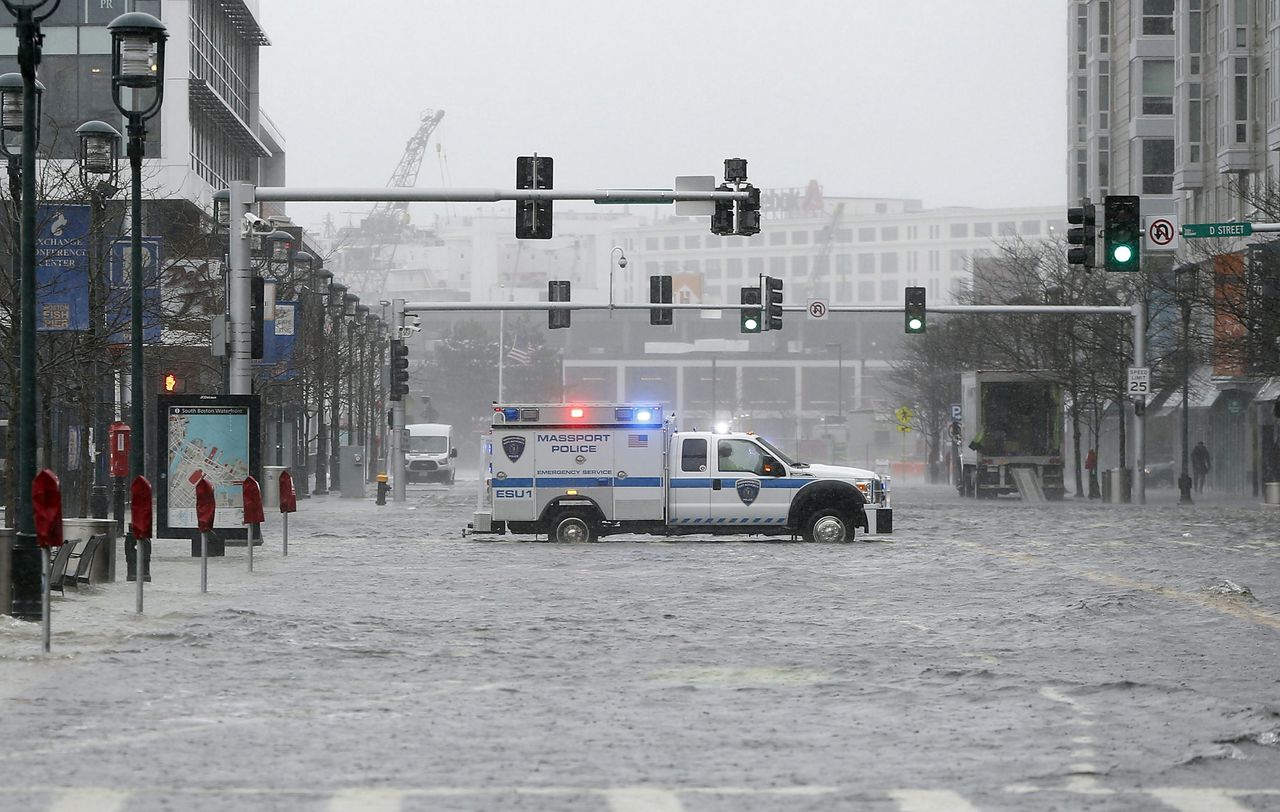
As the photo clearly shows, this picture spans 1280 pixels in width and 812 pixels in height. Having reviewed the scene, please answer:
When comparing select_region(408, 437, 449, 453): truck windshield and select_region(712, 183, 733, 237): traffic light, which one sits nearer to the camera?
select_region(712, 183, 733, 237): traffic light

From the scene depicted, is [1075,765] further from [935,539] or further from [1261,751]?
[935,539]

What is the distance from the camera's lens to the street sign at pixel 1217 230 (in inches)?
1167

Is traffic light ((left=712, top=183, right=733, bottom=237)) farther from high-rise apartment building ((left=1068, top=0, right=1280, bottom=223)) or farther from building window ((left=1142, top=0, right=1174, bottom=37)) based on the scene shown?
building window ((left=1142, top=0, right=1174, bottom=37))

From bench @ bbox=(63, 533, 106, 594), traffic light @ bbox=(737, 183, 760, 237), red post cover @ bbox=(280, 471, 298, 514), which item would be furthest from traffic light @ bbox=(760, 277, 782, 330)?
bench @ bbox=(63, 533, 106, 594)

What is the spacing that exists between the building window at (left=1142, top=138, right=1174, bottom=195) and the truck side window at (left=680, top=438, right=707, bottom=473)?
45.9m

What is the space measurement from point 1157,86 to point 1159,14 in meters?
2.51

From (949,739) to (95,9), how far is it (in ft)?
183

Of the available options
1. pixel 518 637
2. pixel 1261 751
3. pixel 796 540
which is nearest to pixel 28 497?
pixel 518 637

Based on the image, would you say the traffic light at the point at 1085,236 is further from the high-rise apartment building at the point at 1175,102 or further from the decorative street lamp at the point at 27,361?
the high-rise apartment building at the point at 1175,102

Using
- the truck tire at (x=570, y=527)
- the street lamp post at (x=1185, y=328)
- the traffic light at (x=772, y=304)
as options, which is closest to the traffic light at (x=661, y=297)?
the traffic light at (x=772, y=304)

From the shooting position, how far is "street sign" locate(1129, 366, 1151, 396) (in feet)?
176

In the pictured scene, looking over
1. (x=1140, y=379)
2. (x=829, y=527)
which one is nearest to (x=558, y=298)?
(x=1140, y=379)

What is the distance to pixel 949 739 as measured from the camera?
11.2 m

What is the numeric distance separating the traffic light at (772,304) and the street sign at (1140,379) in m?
10.9
